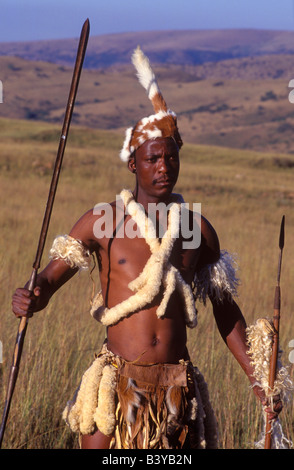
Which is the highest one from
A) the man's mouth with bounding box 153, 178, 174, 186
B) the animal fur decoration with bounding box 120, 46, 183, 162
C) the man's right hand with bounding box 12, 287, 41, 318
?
the animal fur decoration with bounding box 120, 46, 183, 162

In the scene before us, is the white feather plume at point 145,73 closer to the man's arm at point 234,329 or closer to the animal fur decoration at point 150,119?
the animal fur decoration at point 150,119

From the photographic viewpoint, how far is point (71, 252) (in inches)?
118

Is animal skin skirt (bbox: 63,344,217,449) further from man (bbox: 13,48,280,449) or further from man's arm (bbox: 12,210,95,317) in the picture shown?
man's arm (bbox: 12,210,95,317)

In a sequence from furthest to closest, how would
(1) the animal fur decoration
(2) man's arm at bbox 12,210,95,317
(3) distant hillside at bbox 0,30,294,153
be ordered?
1. (3) distant hillside at bbox 0,30,294,153
2. (1) the animal fur decoration
3. (2) man's arm at bbox 12,210,95,317

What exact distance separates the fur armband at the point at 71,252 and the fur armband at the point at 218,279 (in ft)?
1.79

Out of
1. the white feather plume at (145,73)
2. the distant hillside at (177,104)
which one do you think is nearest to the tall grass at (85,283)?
the white feather plume at (145,73)

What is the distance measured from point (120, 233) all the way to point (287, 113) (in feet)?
283

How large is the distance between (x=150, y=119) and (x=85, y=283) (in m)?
5.48

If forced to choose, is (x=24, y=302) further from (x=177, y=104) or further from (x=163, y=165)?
(x=177, y=104)

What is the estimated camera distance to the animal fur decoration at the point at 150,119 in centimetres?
304

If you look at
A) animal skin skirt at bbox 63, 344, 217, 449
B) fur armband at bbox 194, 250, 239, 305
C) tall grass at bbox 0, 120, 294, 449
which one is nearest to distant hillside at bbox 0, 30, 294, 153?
tall grass at bbox 0, 120, 294, 449

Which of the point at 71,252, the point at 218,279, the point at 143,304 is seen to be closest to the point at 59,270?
the point at 71,252

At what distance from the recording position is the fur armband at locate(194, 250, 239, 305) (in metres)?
3.19

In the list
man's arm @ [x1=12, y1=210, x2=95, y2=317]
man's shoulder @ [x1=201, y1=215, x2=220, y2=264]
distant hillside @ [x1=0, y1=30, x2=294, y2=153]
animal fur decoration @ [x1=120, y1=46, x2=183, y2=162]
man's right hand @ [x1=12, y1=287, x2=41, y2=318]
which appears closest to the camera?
man's right hand @ [x1=12, y1=287, x2=41, y2=318]
